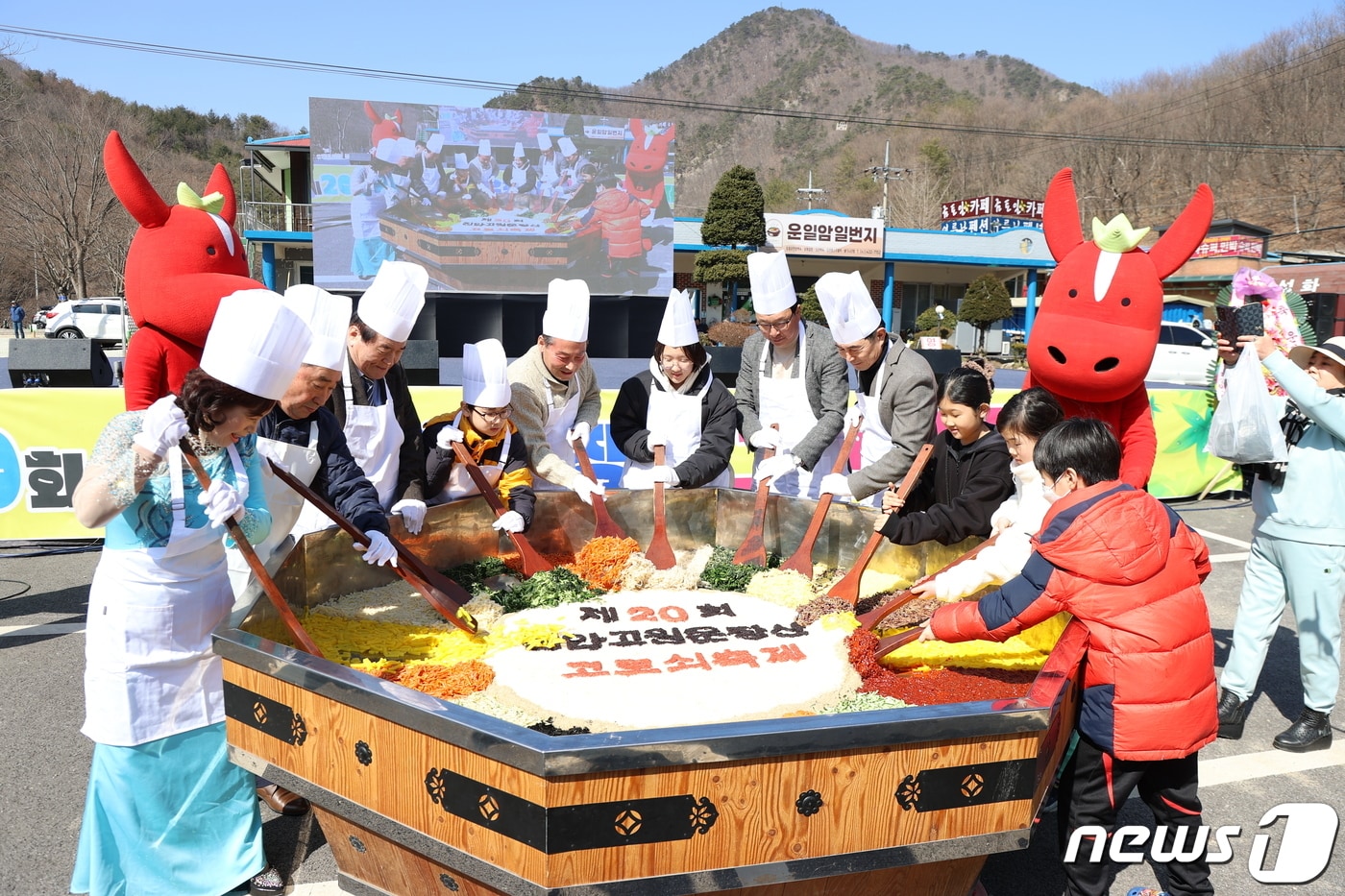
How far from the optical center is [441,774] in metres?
1.86

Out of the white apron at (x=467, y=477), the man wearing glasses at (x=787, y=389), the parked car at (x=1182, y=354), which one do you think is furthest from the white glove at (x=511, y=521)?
the parked car at (x=1182, y=354)

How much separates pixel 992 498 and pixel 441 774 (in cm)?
223

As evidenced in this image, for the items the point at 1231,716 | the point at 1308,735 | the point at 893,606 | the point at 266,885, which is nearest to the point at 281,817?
the point at 266,885

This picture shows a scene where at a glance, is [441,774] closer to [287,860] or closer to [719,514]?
[287,860]

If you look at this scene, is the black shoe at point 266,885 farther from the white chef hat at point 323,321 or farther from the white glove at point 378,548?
the white chef hat at point 323,321

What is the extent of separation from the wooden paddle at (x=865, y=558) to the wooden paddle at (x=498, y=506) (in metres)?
1.12

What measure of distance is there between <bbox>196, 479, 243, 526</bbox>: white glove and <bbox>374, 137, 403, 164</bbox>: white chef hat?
58.4ft

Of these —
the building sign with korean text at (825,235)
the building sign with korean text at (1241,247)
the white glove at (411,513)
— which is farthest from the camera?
the building sign with korean text at (1241,247)

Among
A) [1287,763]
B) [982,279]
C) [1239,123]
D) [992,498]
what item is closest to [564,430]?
[992,498]

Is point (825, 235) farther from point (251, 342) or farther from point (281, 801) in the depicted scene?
point (251, 342)

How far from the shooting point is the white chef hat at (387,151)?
18375 millimetres

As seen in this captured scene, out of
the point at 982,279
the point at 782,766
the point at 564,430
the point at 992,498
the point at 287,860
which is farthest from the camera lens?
the point at 982,279

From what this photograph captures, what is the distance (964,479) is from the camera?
3.47 metres

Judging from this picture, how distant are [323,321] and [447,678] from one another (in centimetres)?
116
